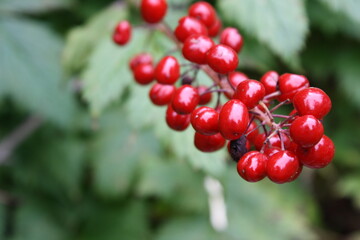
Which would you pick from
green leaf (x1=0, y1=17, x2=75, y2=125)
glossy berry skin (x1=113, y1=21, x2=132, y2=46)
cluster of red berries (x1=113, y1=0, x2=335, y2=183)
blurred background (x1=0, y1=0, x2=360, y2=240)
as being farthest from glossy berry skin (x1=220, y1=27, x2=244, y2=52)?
green leaf (x1=0, y1=17, x2=75, y2=125)

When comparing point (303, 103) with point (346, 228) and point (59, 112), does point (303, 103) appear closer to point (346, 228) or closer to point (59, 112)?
point (59, 112)

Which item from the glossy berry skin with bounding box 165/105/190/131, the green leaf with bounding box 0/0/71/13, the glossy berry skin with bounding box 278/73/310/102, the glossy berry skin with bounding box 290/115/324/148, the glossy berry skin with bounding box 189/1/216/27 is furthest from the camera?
the green leaf with bounding box 0/0/71/13

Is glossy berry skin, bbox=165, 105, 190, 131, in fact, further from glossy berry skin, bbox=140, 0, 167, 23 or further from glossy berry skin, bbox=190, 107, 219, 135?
glossy berry skin, bbox=140, 0, 167, 23

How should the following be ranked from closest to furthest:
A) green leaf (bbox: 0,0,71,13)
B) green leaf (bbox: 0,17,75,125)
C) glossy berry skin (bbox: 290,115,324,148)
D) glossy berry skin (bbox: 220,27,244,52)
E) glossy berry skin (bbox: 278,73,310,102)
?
1. glossy berry skin (bbox: 290,115,324,148)
2. glossy berry skin (bbox: 278,73,310,102)
3. glossy berry skin (bbox: 220,27,244,52)
4. green leaf (bbox: 0,17,75,125)
5. green leaf (bbox: 0,0,71,13)

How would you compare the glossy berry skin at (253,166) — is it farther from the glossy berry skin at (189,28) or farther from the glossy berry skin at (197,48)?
the glossy berry skin at (189,28)

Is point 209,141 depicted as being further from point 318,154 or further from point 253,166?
point 318,154

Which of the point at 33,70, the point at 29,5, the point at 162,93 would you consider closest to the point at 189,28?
the point at 162,93
